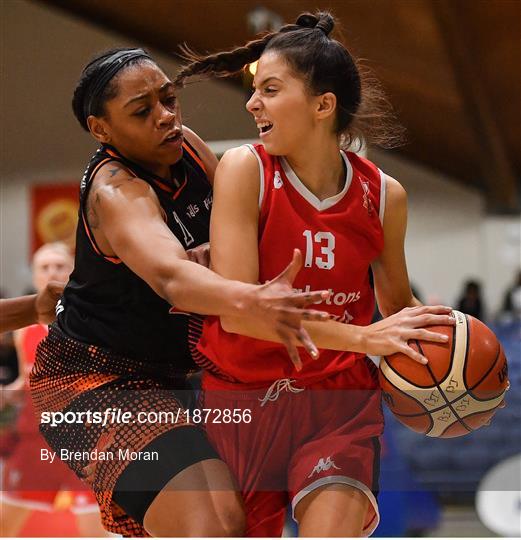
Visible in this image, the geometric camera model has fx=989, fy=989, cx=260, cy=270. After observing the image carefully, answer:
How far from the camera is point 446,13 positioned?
2750 millimetres

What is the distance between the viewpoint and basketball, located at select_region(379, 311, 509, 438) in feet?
6.41

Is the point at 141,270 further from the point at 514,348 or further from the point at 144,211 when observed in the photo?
the point at 514,348

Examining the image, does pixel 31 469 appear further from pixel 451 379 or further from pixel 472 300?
pixel 472 300

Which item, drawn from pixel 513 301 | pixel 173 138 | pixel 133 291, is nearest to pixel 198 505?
pixel 133 291

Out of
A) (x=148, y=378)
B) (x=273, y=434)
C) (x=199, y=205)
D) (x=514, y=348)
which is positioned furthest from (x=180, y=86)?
(x=514, y=348)

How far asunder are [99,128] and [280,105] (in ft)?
1.37

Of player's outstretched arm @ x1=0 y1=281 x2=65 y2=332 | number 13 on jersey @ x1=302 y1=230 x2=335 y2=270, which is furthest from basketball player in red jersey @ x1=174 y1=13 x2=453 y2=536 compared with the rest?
player's outstretched arm @ x1=0 y1=281 x2=65 y2=332

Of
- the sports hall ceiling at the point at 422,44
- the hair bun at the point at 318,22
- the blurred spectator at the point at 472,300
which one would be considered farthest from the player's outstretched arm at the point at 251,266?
the blurred spectator at the point at 472,300

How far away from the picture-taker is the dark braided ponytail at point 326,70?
6.61 ft

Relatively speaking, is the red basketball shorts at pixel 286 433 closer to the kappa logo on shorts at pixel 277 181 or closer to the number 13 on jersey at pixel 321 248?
the number 13 on jersey at pixel 321 248

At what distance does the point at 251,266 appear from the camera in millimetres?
1948

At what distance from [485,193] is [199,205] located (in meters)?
3.96

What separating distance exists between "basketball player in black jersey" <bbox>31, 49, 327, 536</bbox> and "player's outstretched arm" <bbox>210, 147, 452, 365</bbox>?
0.30 ft

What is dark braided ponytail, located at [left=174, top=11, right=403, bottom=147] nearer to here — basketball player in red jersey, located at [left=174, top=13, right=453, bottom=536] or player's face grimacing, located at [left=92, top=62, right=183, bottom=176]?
basketball player in red jersey, located at [left=174, top=13, right=453, bottom=536]
